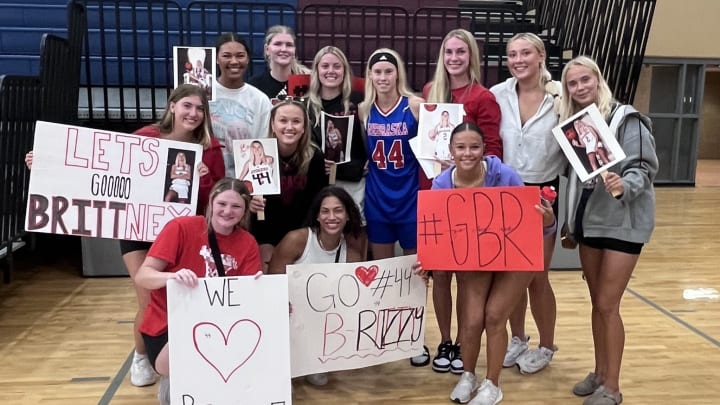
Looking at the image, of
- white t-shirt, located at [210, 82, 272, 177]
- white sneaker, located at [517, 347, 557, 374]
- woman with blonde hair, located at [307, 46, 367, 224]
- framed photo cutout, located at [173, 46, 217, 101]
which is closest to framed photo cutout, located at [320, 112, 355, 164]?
woman with blonde hair, located at [307, 46, 367, 224]

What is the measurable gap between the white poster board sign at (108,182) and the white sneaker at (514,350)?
161cm

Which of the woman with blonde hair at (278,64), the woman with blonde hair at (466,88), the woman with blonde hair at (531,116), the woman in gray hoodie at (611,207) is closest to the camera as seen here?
the woman in gray hoodie at (611,207)

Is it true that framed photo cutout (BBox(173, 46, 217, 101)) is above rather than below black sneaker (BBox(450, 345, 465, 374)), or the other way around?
above

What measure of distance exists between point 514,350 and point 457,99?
1233 mm

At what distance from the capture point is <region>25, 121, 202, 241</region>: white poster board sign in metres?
2.45

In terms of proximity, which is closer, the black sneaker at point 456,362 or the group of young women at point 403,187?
the group of young women at point 403,187

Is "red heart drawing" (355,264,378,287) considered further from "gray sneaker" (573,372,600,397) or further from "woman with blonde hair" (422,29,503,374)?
"gray sneaker" (573,372,600,397)

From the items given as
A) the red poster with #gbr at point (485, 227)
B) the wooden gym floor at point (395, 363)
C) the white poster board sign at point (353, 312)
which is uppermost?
the red poster with #gbr at point (485, 227)

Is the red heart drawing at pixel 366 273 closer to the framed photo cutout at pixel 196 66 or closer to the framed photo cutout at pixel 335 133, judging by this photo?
the framed photo cutout at pixel 335 133

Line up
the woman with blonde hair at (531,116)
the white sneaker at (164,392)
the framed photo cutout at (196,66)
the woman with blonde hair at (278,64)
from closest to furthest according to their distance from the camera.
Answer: the white sneaker at (164,392) → the woman with blonde hair at (531,116) → the framed photo cutout at (196,66) → the woman with blonde hair at (278,64)

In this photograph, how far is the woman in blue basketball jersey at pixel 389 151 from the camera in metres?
2.70

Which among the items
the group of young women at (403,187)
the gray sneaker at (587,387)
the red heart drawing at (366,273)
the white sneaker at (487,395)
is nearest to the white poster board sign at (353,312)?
the red heart drawing at (366,273)

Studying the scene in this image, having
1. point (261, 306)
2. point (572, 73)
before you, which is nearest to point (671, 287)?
point (572, 73)

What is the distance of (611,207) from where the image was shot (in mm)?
2262
